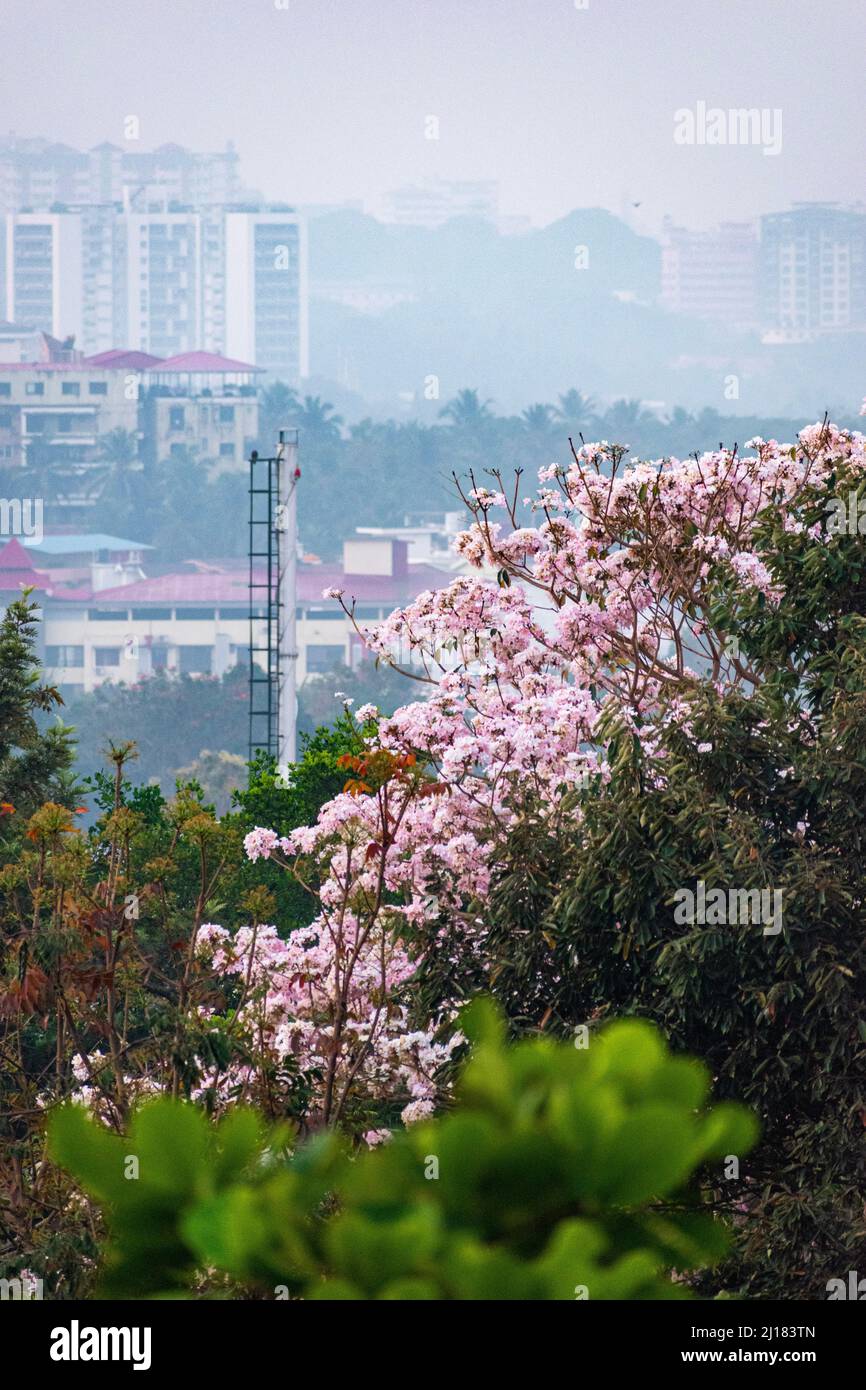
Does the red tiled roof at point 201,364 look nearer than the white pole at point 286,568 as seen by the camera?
No

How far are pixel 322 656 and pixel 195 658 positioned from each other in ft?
22.6

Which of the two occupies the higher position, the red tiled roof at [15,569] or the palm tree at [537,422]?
the palm tree at [537,422]

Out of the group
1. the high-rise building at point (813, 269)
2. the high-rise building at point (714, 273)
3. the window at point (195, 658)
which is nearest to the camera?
the window at point (195, 658)

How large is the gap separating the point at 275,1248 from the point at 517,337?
523ft

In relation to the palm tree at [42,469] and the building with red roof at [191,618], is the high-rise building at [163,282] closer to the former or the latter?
the palm tree at [42,469]

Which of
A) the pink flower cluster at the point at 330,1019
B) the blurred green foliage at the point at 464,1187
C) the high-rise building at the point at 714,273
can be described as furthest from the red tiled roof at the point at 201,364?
the blurred green foliage at the point at 464,1187

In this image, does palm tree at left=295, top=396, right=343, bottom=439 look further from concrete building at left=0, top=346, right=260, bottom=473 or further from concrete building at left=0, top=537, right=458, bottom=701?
concrete building at left=0, top=537, right=458, bottom=701

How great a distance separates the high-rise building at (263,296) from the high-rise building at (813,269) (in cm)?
3930

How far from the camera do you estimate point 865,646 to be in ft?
18.9

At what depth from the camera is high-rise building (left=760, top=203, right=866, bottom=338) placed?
5354 inches

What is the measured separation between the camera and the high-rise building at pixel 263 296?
14925 cm

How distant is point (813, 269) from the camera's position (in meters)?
141
